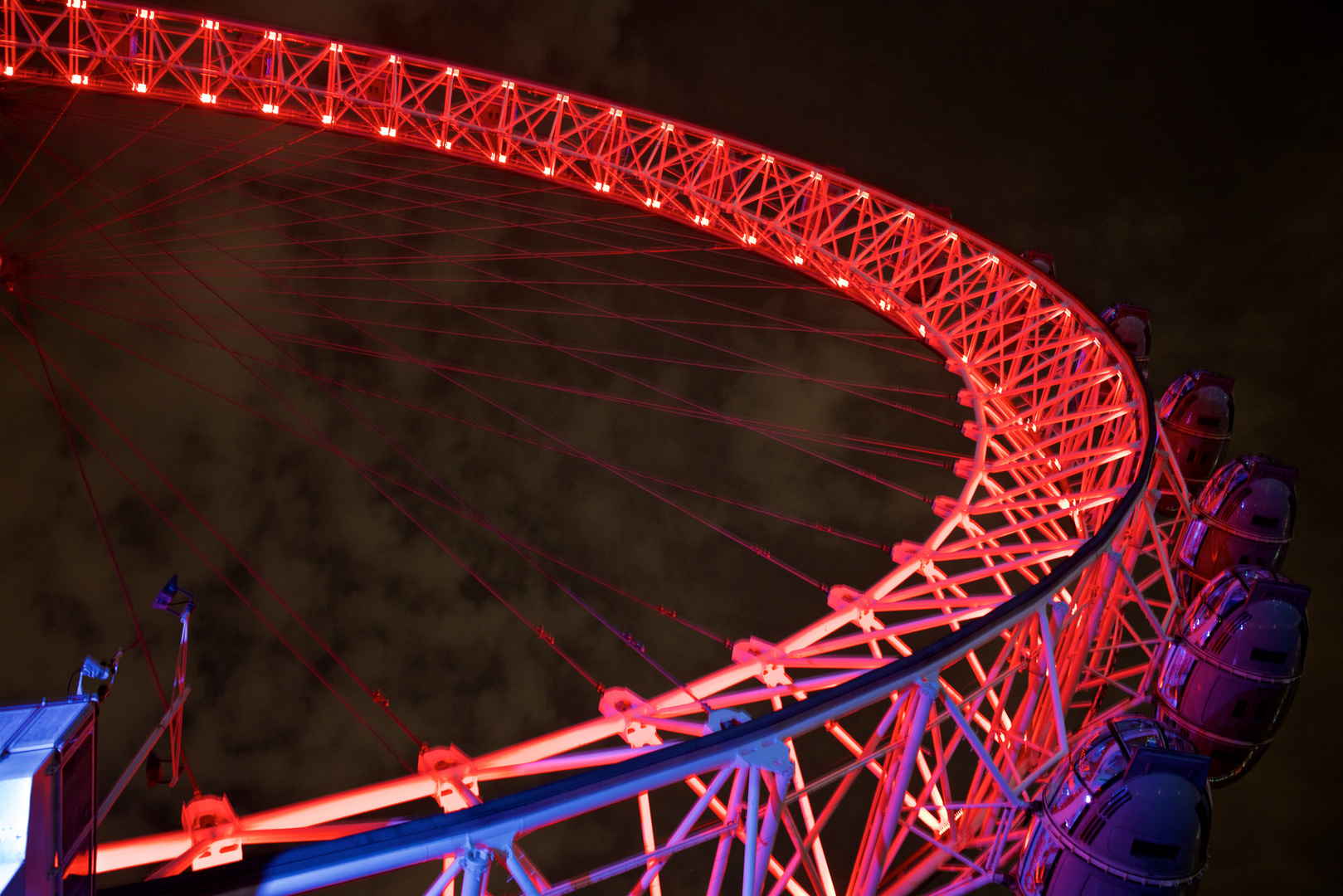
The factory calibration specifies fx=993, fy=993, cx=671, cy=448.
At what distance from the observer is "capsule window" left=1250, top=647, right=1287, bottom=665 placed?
1439 centimetres

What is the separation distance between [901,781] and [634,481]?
1026cm

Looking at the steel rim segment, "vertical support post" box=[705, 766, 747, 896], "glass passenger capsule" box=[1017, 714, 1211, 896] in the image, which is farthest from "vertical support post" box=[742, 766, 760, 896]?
"glass passenger capsule" box=[1017, 714, 1211, 896]

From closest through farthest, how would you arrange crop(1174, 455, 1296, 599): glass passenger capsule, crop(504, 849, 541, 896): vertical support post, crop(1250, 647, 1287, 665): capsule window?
1. crop(504, 849, 541, 896): vertical support post
2. crop(1250, 647, 1287, 665): capsule window
3. crop(1174, 455, 1296, 599): glass passenger capsule

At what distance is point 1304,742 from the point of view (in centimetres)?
3434

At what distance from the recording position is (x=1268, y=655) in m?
14.4

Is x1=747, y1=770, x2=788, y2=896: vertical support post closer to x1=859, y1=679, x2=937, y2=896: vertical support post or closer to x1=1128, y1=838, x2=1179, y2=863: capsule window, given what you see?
x1=859, y1=679, x2=937, y2=896: vertical support post

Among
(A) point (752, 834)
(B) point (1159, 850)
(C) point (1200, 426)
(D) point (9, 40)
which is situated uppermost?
(D) point (9, 40)

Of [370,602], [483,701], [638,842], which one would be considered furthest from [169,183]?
[638,842]

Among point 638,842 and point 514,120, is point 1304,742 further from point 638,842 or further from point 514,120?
point 514,120

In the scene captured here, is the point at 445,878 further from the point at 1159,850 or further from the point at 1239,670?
the point at 1239,670

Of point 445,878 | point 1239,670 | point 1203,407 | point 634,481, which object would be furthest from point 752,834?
point 1203,407

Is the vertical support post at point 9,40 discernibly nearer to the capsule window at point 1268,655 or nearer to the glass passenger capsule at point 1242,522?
the glass passenger capsule at point 1242,522

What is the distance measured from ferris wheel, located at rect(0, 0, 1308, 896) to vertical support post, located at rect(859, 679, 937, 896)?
57 millimetres

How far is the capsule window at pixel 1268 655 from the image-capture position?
14.4 metres
